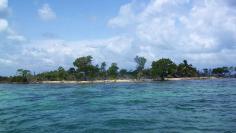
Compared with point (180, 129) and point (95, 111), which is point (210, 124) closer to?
point (180, 129)

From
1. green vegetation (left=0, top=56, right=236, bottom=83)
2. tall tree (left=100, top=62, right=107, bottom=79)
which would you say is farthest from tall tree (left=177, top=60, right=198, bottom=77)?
tall tree (left=100, top=62, right=107, bottom=79)

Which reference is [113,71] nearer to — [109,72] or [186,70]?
[109,72]

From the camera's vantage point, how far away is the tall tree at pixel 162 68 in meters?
138

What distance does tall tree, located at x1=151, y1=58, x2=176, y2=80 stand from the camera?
13800 cm

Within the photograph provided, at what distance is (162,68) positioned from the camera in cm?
13825

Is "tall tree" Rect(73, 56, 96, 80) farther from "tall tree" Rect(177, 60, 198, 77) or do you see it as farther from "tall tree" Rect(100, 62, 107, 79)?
"tall tree" Rect(177, 60, 198, 77)

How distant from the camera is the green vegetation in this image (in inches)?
5551

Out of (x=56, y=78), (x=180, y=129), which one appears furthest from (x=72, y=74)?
(x=180, y=129)

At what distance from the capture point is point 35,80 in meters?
157

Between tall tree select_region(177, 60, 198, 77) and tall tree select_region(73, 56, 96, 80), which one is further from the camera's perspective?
tall tree select_region(177, 60, 198, 77)

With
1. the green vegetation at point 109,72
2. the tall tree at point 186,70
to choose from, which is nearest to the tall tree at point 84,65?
the green vegetation at point 109,72

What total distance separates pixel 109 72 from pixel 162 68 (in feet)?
83.1

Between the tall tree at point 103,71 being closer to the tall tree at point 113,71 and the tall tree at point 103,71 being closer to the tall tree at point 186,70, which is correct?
the tall tree at point 113,71

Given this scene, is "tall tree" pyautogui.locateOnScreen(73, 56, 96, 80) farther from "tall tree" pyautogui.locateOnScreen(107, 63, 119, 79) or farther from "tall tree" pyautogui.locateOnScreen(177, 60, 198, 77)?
"tall tree" pyautogui.locateOnScreen(177, 60, 198, 77)
